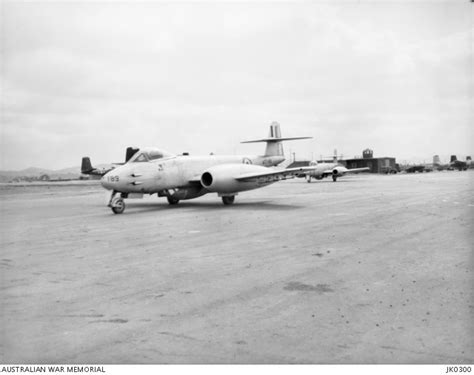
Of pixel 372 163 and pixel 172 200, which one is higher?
pixel 372 163

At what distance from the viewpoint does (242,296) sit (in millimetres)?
5684

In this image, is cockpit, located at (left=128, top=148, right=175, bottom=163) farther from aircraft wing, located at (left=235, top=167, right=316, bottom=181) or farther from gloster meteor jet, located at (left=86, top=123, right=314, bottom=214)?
aircraft wing, located at (left=235, top=167, right=316, bottom=181)

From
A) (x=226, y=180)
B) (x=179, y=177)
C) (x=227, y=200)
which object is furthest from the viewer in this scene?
(x=227, y=200)

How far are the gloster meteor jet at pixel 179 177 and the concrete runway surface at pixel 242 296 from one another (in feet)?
19.0

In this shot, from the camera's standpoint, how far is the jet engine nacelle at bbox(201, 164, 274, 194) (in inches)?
711

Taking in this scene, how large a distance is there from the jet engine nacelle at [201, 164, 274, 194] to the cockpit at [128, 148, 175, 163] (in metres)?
1.99

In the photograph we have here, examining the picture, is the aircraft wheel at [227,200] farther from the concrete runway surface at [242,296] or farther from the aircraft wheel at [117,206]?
the concrete runway surface at [242,296]

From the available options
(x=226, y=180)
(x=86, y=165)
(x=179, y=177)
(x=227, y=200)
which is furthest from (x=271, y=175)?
(x=86, y=165)

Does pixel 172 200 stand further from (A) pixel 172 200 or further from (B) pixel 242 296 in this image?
(B) pixel 242 296

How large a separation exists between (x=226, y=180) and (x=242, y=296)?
12595 millimetres

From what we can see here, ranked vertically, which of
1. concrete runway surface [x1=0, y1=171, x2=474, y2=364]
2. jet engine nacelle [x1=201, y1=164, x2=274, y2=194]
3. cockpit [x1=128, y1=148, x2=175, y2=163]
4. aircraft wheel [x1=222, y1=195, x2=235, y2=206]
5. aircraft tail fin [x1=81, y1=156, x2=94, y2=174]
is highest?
aircraft tail fin [x1=81, y1=156, x2=94, y2=174]

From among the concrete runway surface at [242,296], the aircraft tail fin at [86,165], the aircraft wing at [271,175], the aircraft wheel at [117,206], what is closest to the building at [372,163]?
the aircraft tail fin at [86,165]

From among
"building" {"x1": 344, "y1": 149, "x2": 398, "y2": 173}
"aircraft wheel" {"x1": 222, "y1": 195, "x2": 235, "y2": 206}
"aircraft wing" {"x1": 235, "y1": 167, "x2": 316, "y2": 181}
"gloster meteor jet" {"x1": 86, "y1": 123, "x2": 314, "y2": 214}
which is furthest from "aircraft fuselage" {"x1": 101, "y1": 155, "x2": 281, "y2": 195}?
"building" {"x1": 344, "y1": 149, "x2": 398, "y2": 173}

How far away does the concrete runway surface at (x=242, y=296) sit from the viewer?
405 centimetres
